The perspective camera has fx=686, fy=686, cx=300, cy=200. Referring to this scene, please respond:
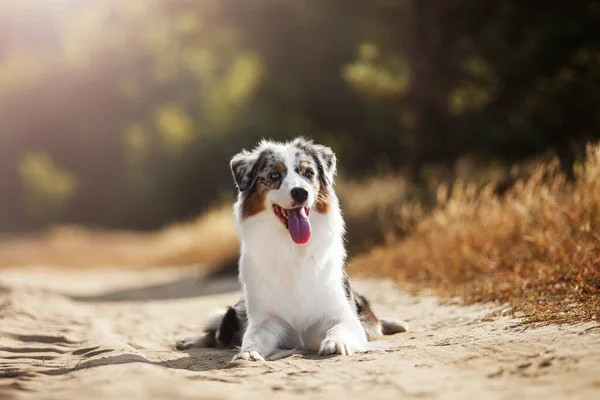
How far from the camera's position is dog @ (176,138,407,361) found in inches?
217

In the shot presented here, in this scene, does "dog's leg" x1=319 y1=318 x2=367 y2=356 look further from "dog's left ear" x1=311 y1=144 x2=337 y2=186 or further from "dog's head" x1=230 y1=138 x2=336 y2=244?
"dog's left ear" x1=311 y1=144 x2=337 y2=186

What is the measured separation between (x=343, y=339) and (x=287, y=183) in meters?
1.29

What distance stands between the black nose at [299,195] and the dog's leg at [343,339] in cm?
105

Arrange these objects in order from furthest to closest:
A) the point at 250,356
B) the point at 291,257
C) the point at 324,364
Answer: the point at 291,257 < the point at 250,356 < the point at 324,364

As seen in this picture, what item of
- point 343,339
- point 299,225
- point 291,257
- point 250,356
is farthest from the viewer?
point 291,257

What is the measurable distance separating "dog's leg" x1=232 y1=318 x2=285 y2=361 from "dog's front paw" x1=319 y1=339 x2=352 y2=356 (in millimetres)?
454

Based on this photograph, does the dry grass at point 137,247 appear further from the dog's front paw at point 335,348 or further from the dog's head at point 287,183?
the dog's front paw at point 335,348

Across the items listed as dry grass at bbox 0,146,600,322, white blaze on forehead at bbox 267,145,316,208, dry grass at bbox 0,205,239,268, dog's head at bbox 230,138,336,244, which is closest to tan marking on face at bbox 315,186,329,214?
dog's head at bbox 230,138,336,244

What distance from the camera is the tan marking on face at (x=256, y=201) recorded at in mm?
5684

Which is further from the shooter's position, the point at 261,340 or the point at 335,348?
the point at 261,340

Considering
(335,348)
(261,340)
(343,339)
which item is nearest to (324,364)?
(335,348)

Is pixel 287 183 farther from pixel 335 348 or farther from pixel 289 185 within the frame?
pixel 335 348

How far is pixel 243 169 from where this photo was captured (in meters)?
6.01

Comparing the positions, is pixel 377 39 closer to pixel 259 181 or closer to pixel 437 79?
pixel 437 79
